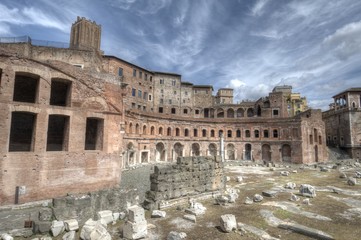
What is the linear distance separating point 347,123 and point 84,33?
176ft

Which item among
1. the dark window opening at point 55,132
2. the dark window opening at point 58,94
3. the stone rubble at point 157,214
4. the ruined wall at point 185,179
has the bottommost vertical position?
the stone rubble at point 157,214

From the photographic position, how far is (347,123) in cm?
4378

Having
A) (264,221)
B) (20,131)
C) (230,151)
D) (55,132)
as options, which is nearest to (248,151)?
(230,151)

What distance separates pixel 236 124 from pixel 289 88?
116ft

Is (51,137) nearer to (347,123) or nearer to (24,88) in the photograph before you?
(24,88)

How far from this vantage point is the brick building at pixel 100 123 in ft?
40.5

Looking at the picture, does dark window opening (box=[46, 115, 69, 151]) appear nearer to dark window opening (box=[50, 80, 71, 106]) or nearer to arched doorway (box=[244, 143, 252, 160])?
dark window opening (box=[50, 80, 71, 106])

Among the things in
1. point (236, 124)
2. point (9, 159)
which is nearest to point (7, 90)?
point (9, 159)

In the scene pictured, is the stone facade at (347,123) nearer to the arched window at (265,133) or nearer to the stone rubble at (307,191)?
the arched window at (265,133)

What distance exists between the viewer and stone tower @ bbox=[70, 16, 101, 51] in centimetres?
3262

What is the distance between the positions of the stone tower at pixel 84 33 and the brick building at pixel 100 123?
6.0 inches

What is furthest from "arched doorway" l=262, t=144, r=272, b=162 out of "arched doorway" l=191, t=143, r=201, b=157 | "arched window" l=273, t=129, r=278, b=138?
"arched doorway" l=191, t=143, r=201, b=157

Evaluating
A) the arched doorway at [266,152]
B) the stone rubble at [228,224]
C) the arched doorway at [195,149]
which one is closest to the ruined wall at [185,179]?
the stone rubble at [228,224]

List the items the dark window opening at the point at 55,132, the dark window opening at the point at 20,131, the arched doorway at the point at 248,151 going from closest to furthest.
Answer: the dark window opening at the point at 20,131
the dark window opening at the point at 55,132
the arched doorway at the point at 248,151
